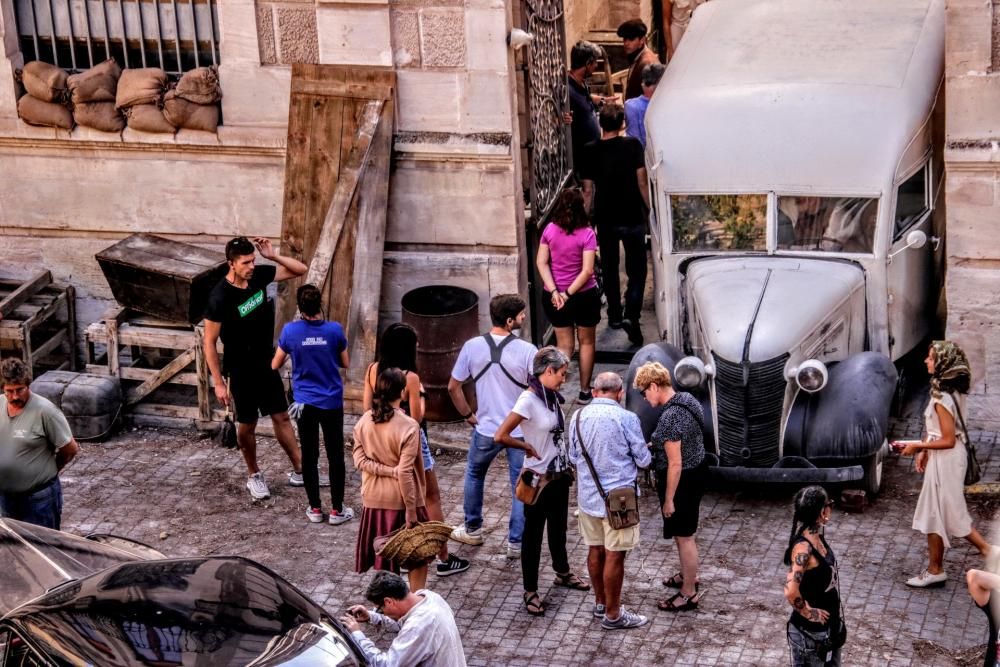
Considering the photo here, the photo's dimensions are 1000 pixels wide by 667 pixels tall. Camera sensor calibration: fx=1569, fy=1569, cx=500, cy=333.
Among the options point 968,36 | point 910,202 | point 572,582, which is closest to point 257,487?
point 572,582

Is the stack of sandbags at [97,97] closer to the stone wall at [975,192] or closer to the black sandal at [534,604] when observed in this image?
the black sandal at [534,604]

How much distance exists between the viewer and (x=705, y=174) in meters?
11.2

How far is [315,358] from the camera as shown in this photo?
33.0 ft

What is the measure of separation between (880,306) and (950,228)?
748 mm

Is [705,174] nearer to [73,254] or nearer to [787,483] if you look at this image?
[787,483]

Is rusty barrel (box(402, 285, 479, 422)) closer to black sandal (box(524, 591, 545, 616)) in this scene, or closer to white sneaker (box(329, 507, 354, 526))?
white sneaker (box(329, 507, 354, 526))

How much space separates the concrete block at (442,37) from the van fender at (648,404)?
9.16ft

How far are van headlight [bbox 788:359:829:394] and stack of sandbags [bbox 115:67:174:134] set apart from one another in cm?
562

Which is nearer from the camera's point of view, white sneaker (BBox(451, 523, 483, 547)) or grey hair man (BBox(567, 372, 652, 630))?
grey hair man (BBox(567, 372, 652, 630))

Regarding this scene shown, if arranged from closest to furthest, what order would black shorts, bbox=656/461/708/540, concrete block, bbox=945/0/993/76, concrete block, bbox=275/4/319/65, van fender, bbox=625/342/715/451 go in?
black shorts, bbox=656/461/708/540, van fender, bbox=625/342/715/451, concrete block, bbox=945/0/993/76, concrete block, bbox=275/4/319/65

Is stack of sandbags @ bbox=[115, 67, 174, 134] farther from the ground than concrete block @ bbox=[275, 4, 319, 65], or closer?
closer

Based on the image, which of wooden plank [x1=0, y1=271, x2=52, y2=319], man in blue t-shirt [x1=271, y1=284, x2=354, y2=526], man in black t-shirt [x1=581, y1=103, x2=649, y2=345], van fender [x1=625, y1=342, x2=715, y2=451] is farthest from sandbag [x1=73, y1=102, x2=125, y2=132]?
van fender [x1=625, y1=342, x2=715, y2=451]

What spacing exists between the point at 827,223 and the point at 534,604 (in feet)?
12.0

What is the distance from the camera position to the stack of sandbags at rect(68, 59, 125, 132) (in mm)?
12727
